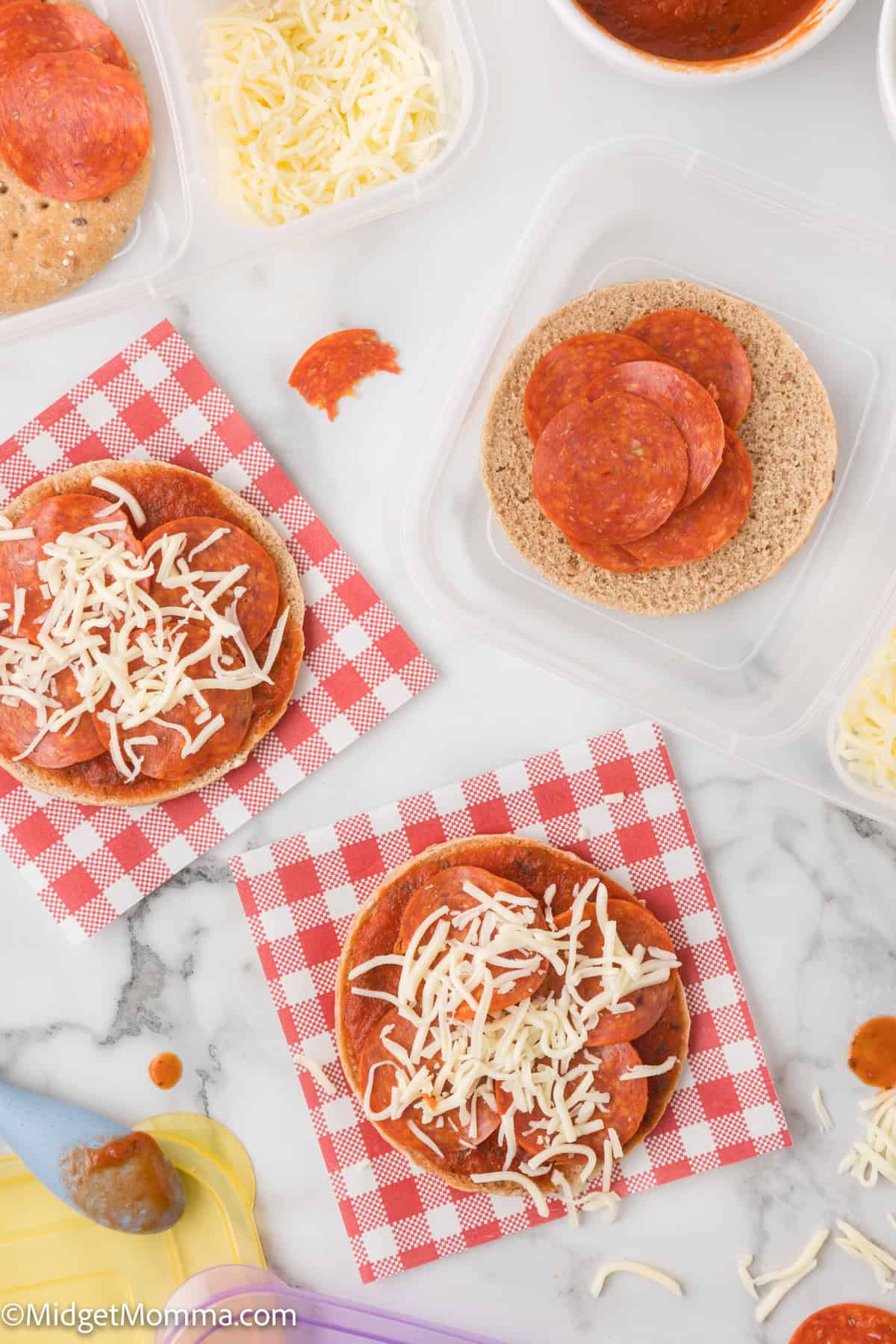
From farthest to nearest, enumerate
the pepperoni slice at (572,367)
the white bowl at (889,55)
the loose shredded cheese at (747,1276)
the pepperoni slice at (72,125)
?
the loose shredded cheese at (747,1276)
the pepperoni slice at (572,367)
the pepperoni slice at (72,125)
the white bowl at (889,55)

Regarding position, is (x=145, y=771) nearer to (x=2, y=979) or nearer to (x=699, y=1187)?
(x=2, y=979)

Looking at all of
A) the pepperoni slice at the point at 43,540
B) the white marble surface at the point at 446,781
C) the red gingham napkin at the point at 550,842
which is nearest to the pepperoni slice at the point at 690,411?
the white marble surface at the point at 446,781

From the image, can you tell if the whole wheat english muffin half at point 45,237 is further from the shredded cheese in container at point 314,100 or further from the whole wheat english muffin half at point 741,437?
the whole wheat english muffin half at point 741,437

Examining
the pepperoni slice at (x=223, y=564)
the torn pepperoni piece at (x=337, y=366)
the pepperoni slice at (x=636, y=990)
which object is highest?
the torn pepperoni piece at (x=337, y=366)

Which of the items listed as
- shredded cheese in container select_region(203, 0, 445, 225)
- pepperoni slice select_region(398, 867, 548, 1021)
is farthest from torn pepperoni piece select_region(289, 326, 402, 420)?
pepperoni slice select_region(398, 867, 548, 1021)

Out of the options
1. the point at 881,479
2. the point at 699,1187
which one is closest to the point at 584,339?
the point at 881,479

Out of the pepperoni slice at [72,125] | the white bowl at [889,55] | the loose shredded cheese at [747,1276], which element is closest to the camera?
the white bowl at [889,55]

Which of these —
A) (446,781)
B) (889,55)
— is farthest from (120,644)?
(889,55)
